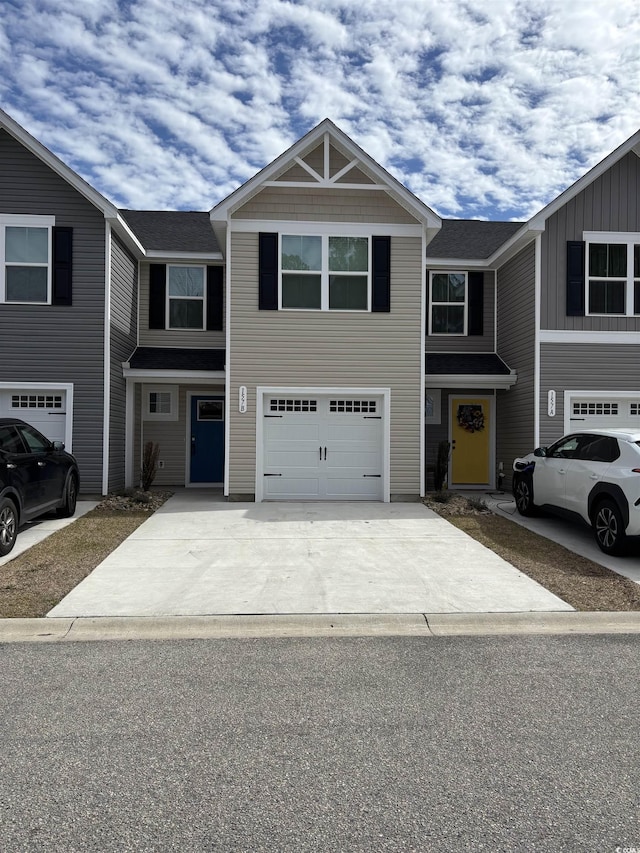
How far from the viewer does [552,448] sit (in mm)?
10344

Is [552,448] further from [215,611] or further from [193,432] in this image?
[193,432]

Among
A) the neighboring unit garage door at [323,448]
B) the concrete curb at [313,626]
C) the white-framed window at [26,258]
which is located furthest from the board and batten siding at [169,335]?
the concrete curb at [313,626]

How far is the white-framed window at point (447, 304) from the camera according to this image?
51.2ft

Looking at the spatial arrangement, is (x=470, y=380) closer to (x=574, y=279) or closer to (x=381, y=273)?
(x=574, y=279)

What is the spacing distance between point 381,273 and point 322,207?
1.83 m

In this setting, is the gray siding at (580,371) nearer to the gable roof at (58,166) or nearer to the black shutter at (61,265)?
the gable roof at (58,166)

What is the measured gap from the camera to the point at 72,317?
42.0 feet

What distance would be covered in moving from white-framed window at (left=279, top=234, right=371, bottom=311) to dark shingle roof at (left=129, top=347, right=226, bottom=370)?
8.35 ft

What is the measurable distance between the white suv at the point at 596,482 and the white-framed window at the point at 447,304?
18.2ft

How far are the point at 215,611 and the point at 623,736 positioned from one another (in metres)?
3.54

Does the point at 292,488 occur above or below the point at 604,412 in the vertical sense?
below

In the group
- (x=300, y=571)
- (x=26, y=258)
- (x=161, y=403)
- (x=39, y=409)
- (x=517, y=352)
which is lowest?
(x=300, y=571)

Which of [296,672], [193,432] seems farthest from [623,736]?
[193,432]

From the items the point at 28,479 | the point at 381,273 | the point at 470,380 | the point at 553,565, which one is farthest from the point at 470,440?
the point at 28,479
